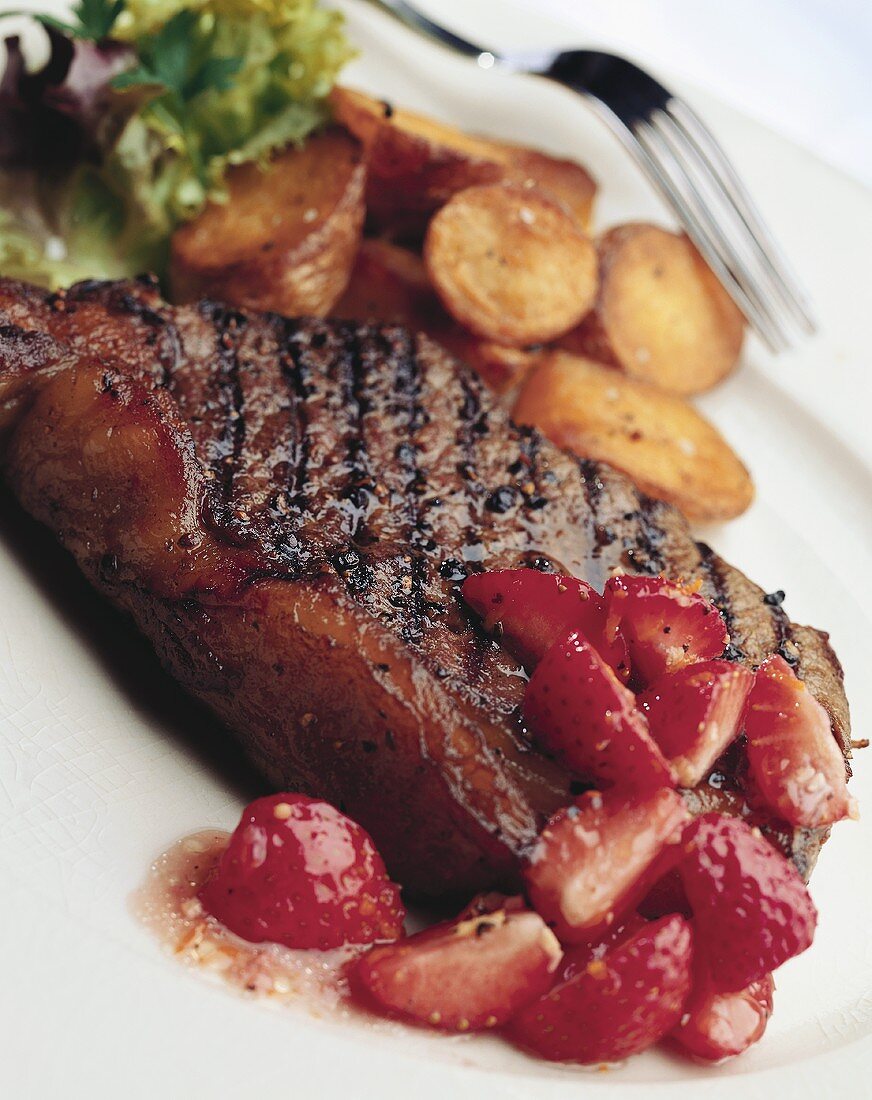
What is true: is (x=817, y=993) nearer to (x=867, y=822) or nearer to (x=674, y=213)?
(x=867, y=822)

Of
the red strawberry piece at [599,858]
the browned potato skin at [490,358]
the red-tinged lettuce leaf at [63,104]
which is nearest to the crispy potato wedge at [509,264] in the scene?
the browned potato skin at [490,358]

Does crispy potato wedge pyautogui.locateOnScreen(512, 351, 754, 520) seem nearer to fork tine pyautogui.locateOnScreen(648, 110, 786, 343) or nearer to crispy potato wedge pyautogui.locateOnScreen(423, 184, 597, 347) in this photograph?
crispy potato wedge pyautogui.locateOnScreen(423, 184, 597, 347)

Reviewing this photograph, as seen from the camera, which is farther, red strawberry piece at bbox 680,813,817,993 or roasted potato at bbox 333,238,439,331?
roasted potato at bbox 333,238,439,331

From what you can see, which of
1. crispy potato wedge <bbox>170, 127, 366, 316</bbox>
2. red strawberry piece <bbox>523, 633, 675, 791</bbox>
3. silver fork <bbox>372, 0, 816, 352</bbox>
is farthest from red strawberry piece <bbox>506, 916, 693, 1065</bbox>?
silver fork <bbox>372, 0, 816, 352</bbox>

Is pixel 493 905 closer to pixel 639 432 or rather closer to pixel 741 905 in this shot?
pixel 741 905

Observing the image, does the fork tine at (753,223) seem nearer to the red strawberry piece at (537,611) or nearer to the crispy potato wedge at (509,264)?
the crispy potato wedge at (509,264)

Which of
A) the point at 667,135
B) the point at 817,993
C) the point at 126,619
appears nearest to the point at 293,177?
the point at 667,135
